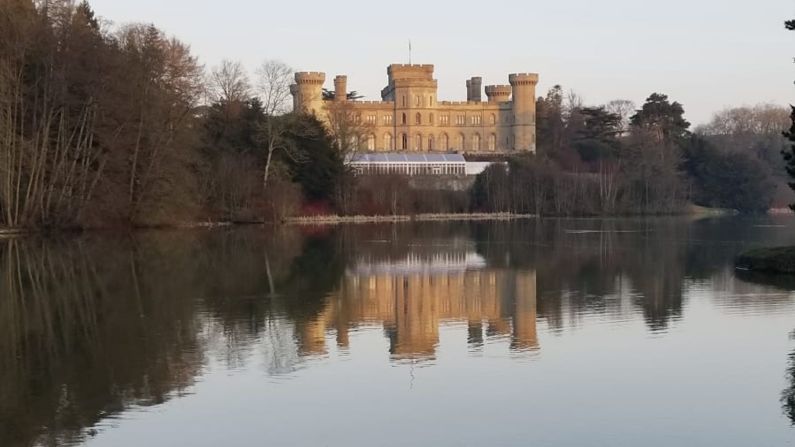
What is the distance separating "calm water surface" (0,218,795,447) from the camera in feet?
24.9

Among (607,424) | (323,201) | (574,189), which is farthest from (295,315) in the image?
(574,189)

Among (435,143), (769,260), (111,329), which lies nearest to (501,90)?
(435,143)

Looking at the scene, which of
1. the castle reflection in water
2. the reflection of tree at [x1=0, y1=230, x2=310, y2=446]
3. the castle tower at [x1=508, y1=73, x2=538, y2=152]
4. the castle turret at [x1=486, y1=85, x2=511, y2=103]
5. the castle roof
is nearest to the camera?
the reflection of tree at [x1=0, y1=230, x2=310, y2=446]

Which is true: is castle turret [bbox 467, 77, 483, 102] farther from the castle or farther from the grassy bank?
the grassy bank

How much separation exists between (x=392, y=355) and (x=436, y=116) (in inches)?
3403

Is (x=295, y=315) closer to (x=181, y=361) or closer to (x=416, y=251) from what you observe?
(x=181, y=361)

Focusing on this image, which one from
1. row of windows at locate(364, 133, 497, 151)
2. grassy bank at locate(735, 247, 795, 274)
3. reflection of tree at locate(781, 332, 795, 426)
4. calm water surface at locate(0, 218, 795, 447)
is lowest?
reflection of tree at locate(781, 332, 795, 426)

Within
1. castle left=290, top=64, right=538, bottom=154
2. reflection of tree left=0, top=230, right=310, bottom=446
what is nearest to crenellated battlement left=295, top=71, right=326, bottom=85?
castle left=290, top=64, right=538, bottom=154

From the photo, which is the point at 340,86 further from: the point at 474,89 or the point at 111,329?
the point at 111,329

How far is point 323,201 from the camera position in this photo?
50.8 metres

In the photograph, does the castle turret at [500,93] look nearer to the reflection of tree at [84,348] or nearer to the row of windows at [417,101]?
the row of windows at [417,101]

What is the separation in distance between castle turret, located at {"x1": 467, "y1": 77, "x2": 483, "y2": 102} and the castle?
333 inches

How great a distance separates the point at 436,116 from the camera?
9606cm

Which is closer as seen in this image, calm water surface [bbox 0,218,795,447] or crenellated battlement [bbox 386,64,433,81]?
calm water surface [bbox 0,218,795,447]
